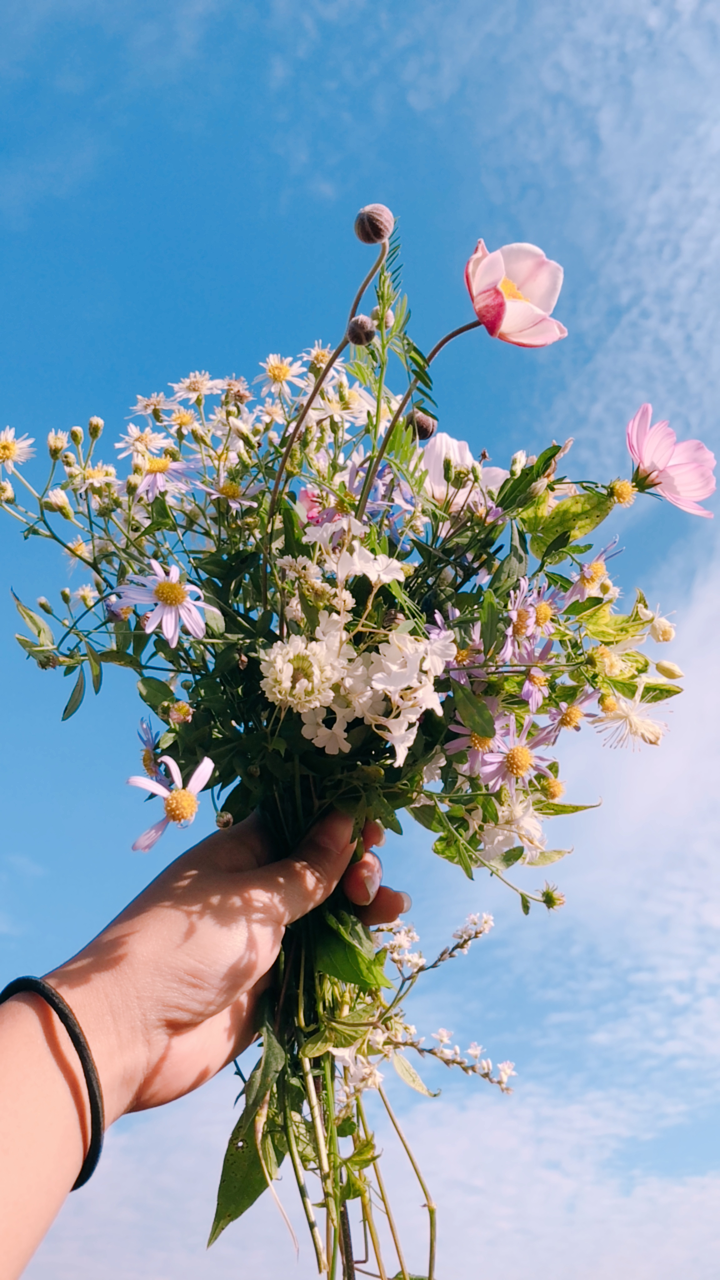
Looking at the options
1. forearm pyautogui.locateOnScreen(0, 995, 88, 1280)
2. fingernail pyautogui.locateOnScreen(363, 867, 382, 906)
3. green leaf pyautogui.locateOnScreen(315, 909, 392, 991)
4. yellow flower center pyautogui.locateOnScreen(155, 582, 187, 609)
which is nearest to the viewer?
forearm pyautogui.locateOnScreen(0, 995, 88, 1280)

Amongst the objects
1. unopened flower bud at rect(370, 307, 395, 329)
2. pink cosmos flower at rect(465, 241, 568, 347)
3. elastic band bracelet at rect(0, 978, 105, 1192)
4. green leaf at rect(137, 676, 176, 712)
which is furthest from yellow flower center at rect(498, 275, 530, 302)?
elastic band bracelet at rect(0, 978, 105, 1192)

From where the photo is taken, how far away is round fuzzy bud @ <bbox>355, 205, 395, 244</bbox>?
2.86 feet

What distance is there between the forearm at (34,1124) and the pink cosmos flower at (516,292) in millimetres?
800

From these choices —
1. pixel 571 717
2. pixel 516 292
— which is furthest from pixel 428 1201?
pixel 516 292

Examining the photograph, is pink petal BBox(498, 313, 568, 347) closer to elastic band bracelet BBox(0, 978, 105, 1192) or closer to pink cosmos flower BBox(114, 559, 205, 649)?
pink cosmos flower BBox(114, 559, 205, 649)

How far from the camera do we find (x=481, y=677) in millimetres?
1040

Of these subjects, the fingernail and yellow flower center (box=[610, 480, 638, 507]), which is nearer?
yellow flower center (box=[610, 480, 638, 507])

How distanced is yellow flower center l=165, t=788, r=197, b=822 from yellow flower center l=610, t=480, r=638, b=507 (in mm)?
587

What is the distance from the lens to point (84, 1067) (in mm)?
879

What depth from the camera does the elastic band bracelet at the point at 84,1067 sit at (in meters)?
0.88

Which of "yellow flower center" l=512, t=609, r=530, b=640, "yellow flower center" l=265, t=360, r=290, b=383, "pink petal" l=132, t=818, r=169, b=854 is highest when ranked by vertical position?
"yellow flower center" l=265, t=360, r=290, b=383

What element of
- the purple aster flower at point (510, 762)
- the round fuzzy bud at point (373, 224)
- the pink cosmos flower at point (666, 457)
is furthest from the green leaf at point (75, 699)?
the pink cosmos flower at point (666, 457)

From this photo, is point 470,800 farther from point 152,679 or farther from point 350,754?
point 152,679

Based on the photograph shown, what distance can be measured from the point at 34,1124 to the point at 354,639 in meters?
0.55
